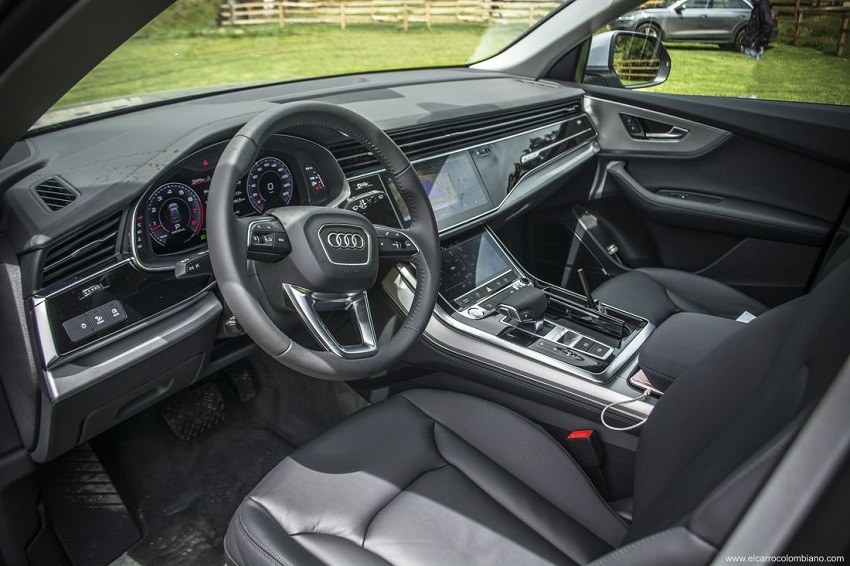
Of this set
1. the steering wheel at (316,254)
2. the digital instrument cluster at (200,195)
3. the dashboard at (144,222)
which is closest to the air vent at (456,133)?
the dashboard at (144,222)

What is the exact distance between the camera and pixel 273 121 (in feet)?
4.44

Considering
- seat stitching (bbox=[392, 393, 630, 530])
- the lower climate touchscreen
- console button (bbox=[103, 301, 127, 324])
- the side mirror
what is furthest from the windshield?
console button (bbox=[103, 301, 127, 324])

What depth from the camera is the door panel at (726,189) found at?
7.57 ft

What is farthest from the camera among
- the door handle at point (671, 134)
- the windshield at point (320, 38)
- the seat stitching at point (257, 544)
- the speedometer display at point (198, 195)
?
the windshield at point (320, 38)

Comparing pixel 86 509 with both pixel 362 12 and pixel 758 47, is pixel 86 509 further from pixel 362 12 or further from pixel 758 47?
pixel 362 12

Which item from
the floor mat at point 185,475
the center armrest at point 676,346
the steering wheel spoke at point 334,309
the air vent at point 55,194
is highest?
the air vent at point 55,194

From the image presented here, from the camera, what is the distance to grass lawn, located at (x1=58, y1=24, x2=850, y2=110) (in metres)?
2.24

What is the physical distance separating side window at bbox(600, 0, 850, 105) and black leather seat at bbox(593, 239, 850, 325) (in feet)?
2.44

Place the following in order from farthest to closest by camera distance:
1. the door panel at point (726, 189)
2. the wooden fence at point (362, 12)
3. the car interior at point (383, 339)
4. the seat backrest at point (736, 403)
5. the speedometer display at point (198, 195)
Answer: the wooden fence at point (362, 12) → the door panel at point (726, 189) → the speedometer display at point (198, 195) → the car interior at point (383, 339) → the seat backrest at point (736, 403)

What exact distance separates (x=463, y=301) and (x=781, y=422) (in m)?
1.25

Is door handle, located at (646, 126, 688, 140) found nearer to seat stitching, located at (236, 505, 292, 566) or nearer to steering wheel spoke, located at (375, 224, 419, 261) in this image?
steering wheel spoke, located at (375, 224, 419, 261)

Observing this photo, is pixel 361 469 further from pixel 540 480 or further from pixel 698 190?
pixel 698 190

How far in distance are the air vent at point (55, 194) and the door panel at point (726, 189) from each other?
169 centimetres

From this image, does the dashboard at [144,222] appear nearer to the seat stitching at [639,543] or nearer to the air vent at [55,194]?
the air vent at [55,194]
